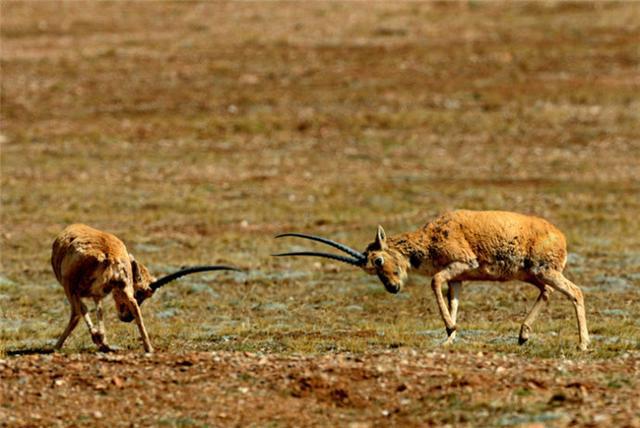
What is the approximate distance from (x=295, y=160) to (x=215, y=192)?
4.64 metres

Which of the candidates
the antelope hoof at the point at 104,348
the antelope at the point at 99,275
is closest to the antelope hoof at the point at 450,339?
the antelope at the point at 99,275

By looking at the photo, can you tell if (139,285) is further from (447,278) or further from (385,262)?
(447,278)

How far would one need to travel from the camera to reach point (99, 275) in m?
14.9

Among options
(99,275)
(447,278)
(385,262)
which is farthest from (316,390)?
(385,262)

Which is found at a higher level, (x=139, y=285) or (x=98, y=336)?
(x=139, y=285)

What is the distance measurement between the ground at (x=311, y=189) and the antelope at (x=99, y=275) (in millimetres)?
536

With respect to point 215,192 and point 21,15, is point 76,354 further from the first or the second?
point 21,15

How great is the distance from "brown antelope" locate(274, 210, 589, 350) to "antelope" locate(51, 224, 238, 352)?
1942 millimetres

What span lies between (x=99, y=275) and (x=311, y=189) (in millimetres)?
17149

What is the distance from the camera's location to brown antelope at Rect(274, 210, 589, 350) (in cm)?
1570

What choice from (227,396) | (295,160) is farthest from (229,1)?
A: (227,396)

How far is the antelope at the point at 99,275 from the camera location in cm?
1488

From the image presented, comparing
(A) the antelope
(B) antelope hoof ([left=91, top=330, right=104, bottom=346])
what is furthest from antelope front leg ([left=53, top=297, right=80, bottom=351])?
(B) antelope hoof ([left=91, top=330, right=104, bottom=346])

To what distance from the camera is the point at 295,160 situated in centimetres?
3597
